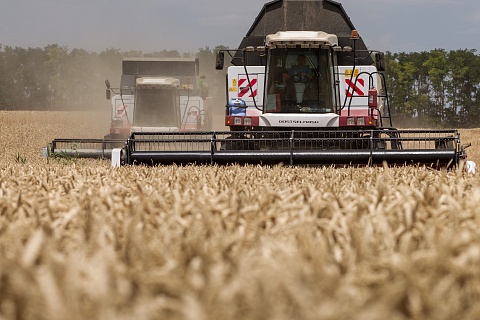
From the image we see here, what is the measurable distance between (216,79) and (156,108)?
131 feet

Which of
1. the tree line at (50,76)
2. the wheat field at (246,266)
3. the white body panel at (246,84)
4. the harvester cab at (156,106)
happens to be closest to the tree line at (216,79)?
the tree line at (50,76)

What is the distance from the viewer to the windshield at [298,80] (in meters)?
10.8

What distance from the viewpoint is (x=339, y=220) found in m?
2.16

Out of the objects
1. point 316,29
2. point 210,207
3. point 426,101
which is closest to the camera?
point 210,207

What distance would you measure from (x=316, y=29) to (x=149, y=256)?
1078cm

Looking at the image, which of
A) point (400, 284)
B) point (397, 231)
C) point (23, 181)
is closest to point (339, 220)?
point (397, 231)

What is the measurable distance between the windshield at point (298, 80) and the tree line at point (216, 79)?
48.1 meters

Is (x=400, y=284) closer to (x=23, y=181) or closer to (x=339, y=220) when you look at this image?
(x=339, y=220)

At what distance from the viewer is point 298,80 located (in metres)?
10.9

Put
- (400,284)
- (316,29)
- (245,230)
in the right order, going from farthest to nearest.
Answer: (316,29) < (245,230) < (400,284)

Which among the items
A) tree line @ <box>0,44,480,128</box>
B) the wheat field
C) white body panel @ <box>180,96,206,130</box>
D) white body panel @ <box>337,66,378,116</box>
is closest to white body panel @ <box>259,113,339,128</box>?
white body panel @ <box>337,66,378,116</box>

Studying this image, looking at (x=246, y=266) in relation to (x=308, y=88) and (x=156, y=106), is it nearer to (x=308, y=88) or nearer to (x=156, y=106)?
(x=308, y=88)

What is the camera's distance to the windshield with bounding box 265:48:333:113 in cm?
1081

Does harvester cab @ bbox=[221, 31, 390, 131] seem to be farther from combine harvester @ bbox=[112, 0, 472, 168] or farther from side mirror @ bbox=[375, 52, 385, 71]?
side mirror @ bbox=[375, 52, 385, 71]
